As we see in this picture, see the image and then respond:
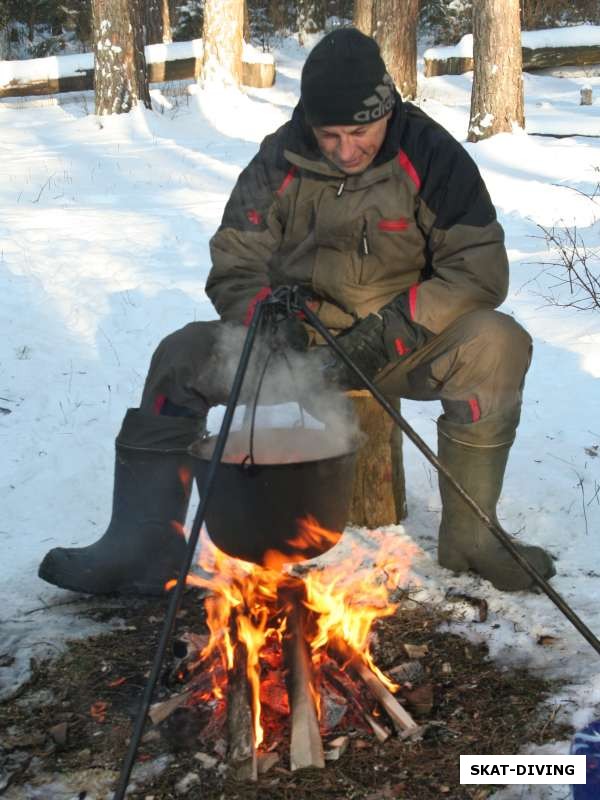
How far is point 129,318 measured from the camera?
20.4ft

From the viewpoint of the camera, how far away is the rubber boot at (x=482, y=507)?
3166 millimetres

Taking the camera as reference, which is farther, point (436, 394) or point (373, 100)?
point (436, 394)

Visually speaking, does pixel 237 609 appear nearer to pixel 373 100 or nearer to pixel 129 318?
pixel 373 100

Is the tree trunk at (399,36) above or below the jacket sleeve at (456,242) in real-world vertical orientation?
above

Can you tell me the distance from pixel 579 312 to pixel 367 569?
11.2ft

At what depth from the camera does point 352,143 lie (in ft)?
10.1

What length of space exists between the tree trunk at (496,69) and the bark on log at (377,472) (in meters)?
8.98

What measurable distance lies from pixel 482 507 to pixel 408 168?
3.96 ft

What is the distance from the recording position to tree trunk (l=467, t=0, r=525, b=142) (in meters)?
11.4

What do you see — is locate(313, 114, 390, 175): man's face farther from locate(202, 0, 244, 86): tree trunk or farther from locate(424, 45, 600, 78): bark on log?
locate(424, 45, 600, 78): bark on log

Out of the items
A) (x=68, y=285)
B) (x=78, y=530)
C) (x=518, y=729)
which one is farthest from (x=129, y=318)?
(x=518, y=729)

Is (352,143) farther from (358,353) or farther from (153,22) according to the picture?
(153,22)

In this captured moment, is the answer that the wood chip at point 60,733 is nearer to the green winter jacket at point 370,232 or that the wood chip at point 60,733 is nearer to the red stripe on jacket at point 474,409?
the green winter jacket at point 370,232

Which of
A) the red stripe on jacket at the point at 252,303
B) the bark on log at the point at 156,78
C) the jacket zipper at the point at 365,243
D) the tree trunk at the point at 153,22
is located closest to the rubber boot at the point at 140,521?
the red stripe on jacket at the point at 252,303
